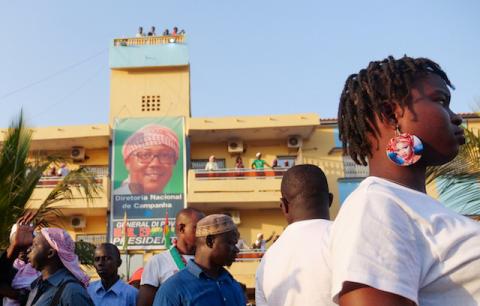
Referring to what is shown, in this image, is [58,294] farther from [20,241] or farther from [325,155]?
[325,155]

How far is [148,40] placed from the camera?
781 inches

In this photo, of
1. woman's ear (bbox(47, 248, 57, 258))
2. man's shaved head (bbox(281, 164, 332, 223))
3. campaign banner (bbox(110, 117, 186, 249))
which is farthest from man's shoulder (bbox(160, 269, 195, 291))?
campaign banner (bbox(110, 117, 186, 249))

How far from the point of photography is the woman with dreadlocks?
1085 millimetres

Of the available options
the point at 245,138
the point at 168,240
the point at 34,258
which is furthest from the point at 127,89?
the point at 34,258

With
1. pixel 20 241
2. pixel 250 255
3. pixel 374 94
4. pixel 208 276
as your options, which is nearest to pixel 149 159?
pixel 250 255

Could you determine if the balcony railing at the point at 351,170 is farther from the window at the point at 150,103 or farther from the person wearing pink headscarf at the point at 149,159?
the window at the point at 150,103

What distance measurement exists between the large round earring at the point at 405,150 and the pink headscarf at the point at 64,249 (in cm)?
242

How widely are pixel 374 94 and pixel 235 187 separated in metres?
16.1

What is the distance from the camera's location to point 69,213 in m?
17.7

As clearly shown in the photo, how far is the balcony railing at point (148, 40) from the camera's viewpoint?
19.8 meters

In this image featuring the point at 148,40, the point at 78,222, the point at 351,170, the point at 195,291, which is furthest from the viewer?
the point at 148,40

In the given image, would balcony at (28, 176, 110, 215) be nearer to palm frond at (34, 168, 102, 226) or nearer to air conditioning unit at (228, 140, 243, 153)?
air conditioning unit at (228, 140, 243, 153)

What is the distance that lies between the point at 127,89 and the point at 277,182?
6925 millimetres

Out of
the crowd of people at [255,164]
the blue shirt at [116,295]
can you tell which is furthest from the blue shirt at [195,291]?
the crowd of people at [255,164]
